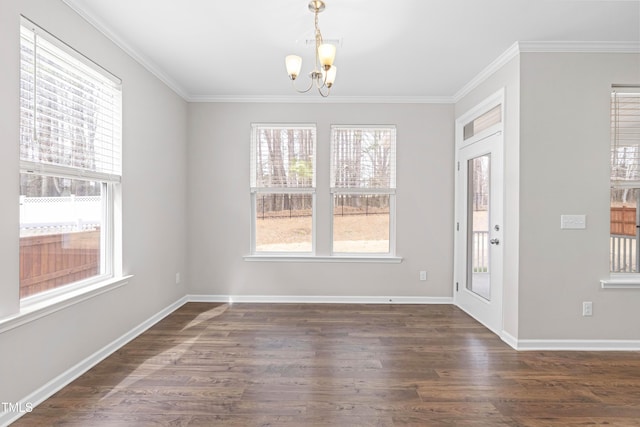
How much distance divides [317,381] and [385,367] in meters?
0.58

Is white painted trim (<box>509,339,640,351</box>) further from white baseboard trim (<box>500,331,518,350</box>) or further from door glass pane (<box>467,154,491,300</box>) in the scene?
door glass pane (<box>467,154,491,300</box>)

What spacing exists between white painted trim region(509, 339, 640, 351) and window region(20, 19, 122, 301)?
375 centimetres

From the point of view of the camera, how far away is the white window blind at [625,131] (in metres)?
3.25

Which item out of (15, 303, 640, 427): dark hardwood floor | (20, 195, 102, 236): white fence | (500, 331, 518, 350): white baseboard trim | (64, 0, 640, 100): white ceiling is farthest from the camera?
(500, 331, 518, 350): white baseboard trim

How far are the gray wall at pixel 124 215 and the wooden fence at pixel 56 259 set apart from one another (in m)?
0.20

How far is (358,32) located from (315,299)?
3.19 meters

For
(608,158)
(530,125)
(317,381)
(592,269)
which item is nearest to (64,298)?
(317,381)

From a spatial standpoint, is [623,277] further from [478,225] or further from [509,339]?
[478,225]

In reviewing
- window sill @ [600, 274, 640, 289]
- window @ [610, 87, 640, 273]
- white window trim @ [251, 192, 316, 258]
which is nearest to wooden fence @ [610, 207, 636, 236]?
window @ [610, 87, 640, 273]

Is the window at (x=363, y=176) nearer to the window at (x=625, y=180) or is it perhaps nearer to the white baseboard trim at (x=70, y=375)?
the window at (x=625, y=180)

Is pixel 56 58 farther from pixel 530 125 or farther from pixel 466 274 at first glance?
pixel 466 274

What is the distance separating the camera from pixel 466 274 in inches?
173

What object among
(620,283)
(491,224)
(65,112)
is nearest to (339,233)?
(491,224)

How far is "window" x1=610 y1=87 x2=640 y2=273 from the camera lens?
323 cm
